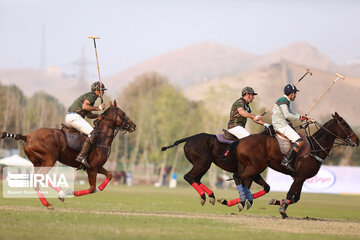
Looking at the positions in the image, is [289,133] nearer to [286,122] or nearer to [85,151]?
[286,122]

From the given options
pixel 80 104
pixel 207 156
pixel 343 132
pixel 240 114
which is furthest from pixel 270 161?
pixel 80 104

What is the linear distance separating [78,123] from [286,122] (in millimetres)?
6115

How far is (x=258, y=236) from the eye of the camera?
1383cm

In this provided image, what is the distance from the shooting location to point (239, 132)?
20.1 metres

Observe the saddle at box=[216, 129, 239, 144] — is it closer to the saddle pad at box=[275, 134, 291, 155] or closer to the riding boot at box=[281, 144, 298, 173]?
the saddle pad at box=[275, 134, 291, 155]

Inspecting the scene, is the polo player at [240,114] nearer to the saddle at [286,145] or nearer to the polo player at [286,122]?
the polo player at [286,122]

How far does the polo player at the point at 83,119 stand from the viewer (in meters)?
18.6

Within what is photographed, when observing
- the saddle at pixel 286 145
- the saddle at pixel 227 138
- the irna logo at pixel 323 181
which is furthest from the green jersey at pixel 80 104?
the irna logo at pixel 323 181

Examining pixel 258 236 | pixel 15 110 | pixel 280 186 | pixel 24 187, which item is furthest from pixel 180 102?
pixel 258 236

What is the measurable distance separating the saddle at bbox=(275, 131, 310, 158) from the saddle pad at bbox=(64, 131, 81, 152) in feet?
18.9

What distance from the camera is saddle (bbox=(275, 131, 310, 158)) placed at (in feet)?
62.4

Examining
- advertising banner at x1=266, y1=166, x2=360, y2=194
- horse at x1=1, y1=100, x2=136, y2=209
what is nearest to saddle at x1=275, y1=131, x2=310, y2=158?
horse at x1=1, y1=100, x2=136, y2=209

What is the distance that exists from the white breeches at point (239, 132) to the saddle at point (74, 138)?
15.0 ft

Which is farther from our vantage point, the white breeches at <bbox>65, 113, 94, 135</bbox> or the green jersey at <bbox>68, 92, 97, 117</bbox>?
the green jersey at <bbox>68, 92, 97, 117</bbox>
